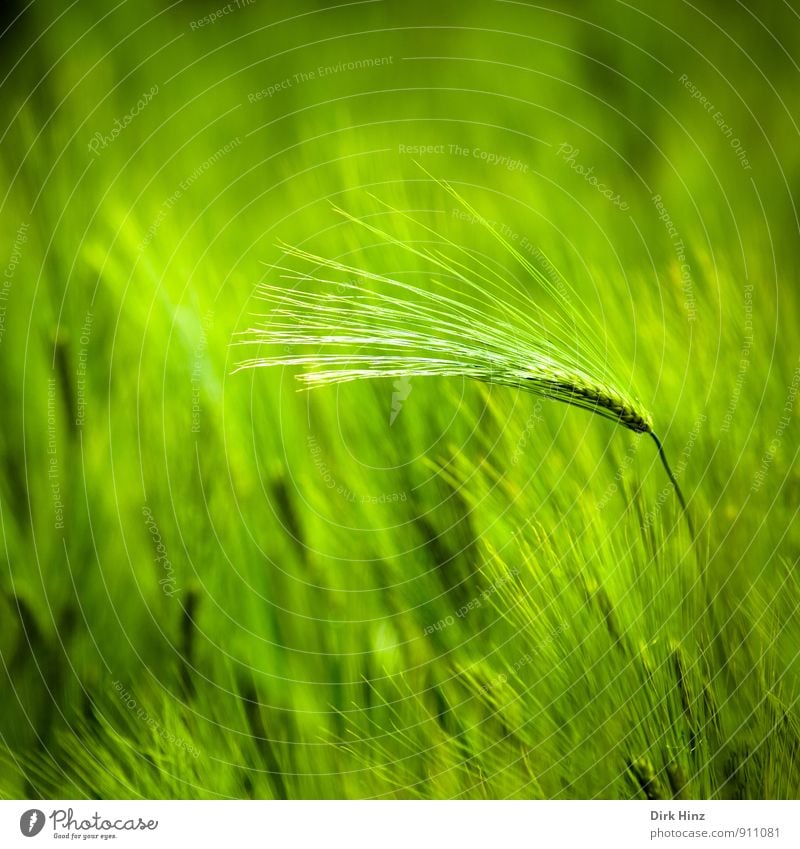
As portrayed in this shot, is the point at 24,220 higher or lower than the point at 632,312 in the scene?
higher

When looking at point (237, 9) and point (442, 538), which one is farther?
point (237, 9)

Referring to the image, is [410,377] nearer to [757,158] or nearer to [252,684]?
[252,684]

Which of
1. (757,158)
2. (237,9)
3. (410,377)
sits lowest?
(410,377)

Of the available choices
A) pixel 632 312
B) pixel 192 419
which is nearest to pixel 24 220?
pixel 192 419
